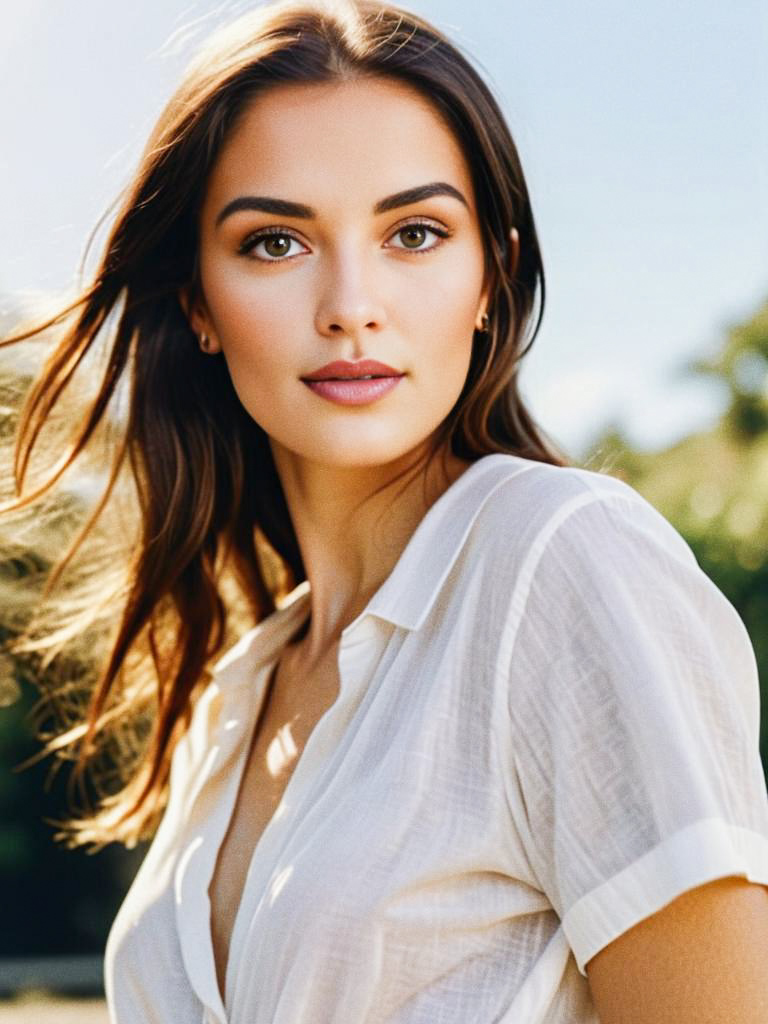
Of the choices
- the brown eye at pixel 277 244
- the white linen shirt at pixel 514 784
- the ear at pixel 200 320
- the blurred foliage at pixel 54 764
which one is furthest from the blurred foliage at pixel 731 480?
the white linen shirt at pixel 514 784

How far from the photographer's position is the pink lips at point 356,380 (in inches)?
79.9

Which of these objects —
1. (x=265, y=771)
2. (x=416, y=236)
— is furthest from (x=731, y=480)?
(x=416, y=236)

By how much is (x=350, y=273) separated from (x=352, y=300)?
4 cm

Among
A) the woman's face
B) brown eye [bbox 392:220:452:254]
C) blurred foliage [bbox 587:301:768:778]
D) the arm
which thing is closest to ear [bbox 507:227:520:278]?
the woman's face

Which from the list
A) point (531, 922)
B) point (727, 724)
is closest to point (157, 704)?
point (531, 922)

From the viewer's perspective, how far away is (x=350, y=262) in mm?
2006

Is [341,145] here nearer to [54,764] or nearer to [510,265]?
[510,265]

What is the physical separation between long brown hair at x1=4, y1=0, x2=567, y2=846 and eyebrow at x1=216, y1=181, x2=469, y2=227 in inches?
4.3

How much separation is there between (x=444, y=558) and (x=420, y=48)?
2.59 ft

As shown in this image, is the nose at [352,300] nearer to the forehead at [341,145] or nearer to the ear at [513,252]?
the forehead at [341,145]

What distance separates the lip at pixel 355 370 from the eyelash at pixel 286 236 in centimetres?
17

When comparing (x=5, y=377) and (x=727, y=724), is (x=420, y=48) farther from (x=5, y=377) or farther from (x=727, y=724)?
(x=5, y=377)

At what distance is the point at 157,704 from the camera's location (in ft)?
9.74

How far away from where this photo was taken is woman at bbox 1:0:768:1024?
1618mm
